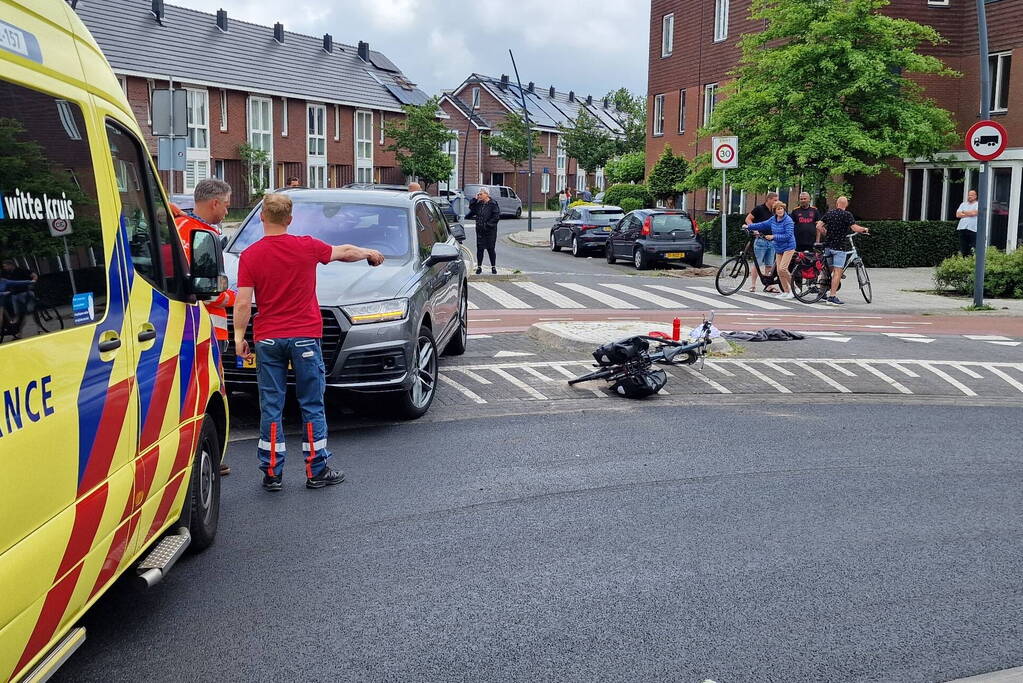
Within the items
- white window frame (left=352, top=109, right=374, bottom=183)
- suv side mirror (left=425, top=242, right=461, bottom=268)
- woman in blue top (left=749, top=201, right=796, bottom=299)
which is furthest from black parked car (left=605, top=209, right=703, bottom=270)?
white window frame (left=352, top=109, right=374, bottom=183)

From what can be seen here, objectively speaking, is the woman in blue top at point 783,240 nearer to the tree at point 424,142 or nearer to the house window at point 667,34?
the house window at point 667,34

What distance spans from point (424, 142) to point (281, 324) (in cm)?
6031

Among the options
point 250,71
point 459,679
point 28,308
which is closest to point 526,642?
point 459,679

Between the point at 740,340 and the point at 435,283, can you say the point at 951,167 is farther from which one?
the point at 435,283

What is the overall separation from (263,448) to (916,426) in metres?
5.16

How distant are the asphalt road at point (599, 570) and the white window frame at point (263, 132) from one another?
5343 cm

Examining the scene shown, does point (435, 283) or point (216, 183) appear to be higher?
point (216, 183)

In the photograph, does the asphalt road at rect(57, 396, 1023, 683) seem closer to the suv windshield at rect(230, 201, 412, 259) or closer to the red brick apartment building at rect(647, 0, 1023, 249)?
the suv windshield at rect(230, 201, 412, 259)

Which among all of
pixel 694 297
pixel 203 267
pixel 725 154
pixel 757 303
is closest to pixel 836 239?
pixel 757 303

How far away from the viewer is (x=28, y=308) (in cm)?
329

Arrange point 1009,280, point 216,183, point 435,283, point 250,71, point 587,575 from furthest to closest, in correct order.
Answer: point 250,71, point 1009,280, point 435,283, point 216,183, point 587,575

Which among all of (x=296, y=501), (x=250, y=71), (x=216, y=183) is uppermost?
(x=250, y=71)

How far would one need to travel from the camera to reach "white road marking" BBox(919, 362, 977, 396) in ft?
34.8

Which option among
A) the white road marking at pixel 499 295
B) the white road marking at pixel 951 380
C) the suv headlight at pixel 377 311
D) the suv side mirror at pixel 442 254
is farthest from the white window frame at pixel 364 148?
the suv headlight at pixel 377 311
